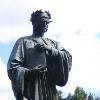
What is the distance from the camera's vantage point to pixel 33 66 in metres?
14.4

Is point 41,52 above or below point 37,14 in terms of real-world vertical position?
below

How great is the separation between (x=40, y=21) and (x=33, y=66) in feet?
4.00

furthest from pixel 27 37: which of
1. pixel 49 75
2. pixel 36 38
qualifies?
pixel 49 75

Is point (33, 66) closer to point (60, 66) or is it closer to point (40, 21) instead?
point (60, 66)

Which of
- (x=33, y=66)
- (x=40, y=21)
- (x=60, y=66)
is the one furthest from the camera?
(x=40, y=21)

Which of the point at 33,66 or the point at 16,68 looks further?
the point at 33,66

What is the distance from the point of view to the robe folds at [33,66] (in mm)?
14242

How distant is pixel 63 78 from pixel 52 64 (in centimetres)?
45

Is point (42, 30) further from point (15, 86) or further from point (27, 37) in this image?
point (15, 86)

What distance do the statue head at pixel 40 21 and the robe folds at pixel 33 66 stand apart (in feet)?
0.87

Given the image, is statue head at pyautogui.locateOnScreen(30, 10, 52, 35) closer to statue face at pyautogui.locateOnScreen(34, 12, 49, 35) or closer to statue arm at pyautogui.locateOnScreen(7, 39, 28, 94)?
statue face at pyautogui.locateOnScreen(34, 12, 49, 35)

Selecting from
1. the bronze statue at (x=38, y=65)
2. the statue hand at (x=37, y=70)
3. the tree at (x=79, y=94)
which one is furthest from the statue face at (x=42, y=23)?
the tree at (x=79, y=94)

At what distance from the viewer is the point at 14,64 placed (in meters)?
14.4

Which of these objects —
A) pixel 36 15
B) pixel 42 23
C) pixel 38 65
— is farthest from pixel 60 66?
pixel 36 15
